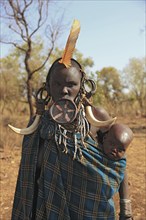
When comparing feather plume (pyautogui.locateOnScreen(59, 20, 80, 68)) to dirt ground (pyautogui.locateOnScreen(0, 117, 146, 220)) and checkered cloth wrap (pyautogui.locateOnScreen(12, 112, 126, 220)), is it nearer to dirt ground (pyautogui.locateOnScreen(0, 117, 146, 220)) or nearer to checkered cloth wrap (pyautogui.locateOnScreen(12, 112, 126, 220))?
checkered cloth wrap (pyautogui.locateOnScreen(12, 112, 126, 220))

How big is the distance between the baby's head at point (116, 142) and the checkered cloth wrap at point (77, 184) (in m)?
0.04

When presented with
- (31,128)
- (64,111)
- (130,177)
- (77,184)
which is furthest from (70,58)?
(130,177)

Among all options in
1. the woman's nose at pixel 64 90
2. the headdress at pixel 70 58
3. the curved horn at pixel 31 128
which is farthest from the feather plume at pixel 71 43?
the curved horn at pixel 31 128

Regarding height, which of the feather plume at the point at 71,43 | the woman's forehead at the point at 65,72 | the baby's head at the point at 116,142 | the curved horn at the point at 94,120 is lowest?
the baby's head at the point at 116,142

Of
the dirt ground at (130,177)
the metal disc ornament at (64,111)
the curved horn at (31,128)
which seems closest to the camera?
the metal disc ornament at (64,111)

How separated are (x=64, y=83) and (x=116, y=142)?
1.26 feet

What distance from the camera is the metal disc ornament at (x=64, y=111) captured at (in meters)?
1.47

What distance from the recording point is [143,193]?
4629 mm

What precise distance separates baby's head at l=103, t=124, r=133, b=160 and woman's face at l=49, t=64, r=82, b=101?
26 centimetres

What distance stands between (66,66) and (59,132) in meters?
0.33

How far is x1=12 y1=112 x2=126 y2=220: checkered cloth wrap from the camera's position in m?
1.50

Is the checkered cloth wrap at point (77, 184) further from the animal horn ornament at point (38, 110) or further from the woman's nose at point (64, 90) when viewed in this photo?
the woman's nose at point (64, 90)

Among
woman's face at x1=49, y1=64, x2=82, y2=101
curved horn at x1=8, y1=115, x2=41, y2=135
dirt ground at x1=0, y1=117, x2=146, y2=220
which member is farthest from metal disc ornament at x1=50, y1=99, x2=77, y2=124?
dirt ground at x1=0, y1=117, x2=146, y2=220

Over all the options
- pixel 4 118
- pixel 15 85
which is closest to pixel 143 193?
pixel 4 118
